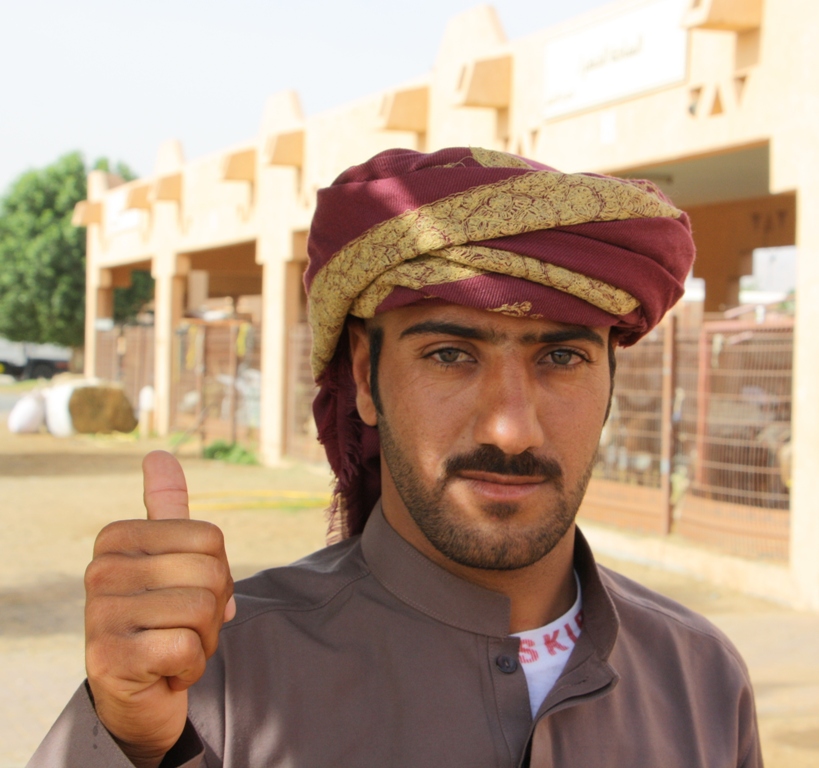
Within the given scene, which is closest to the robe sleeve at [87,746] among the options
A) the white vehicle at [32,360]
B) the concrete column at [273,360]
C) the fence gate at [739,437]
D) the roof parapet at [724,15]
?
the fence gate at [739,437]

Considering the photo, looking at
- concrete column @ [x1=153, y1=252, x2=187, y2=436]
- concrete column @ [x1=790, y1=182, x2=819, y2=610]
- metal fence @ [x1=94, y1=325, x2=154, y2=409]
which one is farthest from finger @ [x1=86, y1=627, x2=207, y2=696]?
metal fence @ [x1=94, y1=325, x2=154, y2=409]

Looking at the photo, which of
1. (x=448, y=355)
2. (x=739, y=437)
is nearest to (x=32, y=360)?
(x=739, y=437)

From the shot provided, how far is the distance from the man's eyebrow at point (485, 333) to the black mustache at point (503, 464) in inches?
8.8

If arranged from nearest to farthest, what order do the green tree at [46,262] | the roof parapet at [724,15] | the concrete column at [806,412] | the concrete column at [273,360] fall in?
the concrete column at [806,412] < the roof parapet at [724,15] < the concrete column at [273,360] < the green tree at [46,262]

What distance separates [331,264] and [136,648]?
3.15 feet

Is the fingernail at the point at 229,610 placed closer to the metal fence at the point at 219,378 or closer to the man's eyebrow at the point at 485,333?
the man's eyebrow at the point at 485,333

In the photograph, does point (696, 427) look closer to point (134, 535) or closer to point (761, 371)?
point (761, 371)

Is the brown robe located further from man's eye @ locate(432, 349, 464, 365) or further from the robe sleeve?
man's eye @ locate(432, 349, 464, 365)

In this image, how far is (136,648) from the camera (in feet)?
4.51

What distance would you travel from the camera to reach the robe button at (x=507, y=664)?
6.16ft

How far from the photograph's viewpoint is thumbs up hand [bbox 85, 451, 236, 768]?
1.38 m

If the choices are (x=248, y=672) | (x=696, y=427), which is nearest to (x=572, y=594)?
(x=248, y=672)

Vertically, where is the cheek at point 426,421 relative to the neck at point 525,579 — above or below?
above

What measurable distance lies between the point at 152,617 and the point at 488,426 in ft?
2.35
